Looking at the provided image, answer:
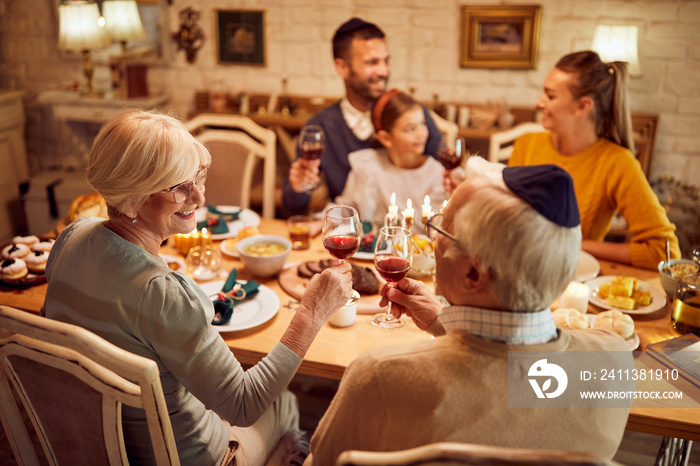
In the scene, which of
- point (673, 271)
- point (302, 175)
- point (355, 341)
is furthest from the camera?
point (302, 175)

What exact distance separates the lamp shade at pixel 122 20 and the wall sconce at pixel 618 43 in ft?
9.72

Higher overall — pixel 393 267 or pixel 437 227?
pixel 437 227

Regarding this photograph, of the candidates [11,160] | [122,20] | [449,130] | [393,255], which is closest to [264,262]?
[393,255]

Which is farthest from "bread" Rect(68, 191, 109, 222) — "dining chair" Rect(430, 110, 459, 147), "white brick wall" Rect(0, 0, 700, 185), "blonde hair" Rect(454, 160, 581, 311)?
"white brick wall" Rect(0, 0, 700, 185)

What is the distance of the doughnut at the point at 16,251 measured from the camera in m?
1.80

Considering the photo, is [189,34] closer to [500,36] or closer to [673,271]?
[500,36]

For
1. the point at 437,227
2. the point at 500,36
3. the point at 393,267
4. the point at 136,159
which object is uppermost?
the point at 500,36

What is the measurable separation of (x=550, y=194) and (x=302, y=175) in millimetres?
1706

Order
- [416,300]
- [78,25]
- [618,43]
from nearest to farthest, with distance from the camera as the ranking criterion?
[416,300] → [618,43] → [78,25]

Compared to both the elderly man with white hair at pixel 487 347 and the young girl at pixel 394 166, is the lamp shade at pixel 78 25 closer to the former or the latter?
the young girl at pixel 394 166

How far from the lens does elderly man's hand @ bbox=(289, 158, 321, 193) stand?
2467 mm

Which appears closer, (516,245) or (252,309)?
(516,245)

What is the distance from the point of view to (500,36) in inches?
145

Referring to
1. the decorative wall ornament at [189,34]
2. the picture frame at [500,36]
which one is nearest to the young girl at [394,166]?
the picture frame at [500,36]
